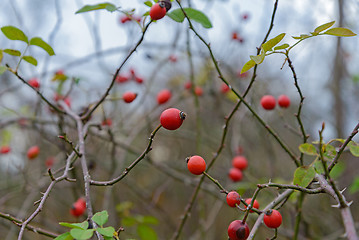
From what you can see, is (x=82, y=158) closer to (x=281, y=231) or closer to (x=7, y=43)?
(x=281, y=231)

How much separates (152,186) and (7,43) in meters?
2.64

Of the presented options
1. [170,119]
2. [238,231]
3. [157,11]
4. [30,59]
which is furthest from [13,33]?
[238,231]

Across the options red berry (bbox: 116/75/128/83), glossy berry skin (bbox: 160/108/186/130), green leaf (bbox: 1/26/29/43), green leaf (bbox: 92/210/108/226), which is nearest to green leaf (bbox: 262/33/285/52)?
glossy berry skin (bbox: 160/108/186/130)

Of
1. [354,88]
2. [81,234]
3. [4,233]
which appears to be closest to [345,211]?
[81,234]

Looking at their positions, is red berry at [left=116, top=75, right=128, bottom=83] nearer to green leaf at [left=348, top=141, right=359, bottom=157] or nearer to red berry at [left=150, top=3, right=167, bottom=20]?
red berry at [left=150, top=3, right=167, bottom=20]

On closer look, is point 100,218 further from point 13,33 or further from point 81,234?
point 13,33

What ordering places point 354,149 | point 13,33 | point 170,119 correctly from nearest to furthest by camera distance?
point 170,119
point 354,149
point 13,33

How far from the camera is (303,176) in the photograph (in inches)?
37.2

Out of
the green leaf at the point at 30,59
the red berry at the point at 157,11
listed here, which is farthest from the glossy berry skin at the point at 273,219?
the green leaf at the point at 30,59

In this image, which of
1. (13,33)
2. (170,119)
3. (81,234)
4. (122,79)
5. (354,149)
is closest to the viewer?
(81,234)

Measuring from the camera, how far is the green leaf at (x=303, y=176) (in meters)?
0.94

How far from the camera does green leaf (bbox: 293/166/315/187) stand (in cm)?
94

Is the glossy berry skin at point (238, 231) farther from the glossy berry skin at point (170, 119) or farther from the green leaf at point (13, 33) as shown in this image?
the green leaf at point (13, 33)

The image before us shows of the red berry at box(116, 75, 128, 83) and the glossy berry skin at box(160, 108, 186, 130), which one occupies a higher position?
the glossy berry skin at box(160, 108, 186, 130)
